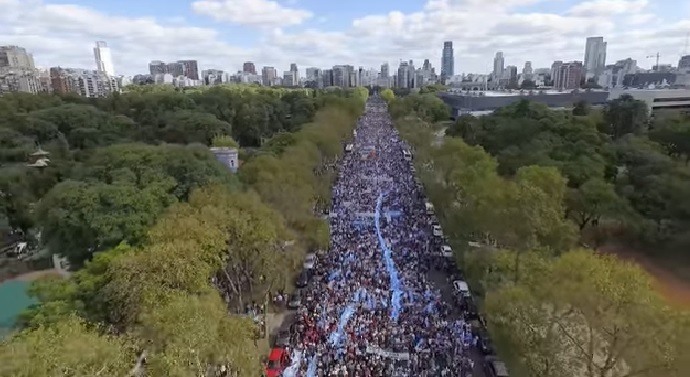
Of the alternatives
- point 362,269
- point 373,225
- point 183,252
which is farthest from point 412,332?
point 373,225

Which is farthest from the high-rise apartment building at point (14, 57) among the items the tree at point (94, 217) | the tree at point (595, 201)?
the tree at point (595, 201)

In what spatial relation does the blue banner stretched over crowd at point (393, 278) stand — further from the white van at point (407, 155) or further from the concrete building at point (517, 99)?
the concrete building at point (517, 99)

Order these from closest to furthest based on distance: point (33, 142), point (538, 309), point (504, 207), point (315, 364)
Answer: point (538, 309)
point (315, 364)
point (504, 207)
point (33, 142)

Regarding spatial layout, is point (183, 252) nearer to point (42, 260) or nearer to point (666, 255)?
point (42, 260)

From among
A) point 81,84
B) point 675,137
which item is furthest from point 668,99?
point 81,84

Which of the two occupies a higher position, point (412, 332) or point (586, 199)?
point (586, 199)

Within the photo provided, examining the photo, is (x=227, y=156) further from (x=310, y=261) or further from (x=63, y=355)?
(x=63, y=355)

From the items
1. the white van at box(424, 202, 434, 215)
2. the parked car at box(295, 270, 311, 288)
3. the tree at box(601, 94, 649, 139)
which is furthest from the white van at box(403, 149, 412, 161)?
the parked car at box(295, 270, 311, 288)
